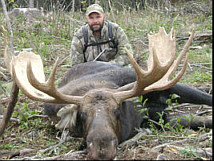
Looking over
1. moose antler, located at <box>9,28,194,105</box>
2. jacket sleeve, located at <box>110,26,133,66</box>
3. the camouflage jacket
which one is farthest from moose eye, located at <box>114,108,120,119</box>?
the camouflage jacket

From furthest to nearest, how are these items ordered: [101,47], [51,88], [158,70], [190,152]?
1. [101,47]
2. [51,88]
3. [158,70]
4. [190,152]

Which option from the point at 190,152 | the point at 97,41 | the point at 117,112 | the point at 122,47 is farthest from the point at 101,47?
the point at 190,152

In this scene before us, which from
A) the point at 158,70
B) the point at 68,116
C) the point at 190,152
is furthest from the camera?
the point at 68,116

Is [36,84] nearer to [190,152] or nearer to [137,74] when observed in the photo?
[137,74]

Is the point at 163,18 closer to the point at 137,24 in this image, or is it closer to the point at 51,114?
the point at 137,24

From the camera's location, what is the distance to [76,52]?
6.74 m

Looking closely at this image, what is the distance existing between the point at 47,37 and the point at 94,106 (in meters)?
7.28

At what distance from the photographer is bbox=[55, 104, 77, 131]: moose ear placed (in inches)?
142

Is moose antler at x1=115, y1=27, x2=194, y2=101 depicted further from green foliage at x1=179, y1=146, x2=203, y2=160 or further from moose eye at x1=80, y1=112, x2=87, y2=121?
green foliage at x1=179, y1=146, x2=203, y2=160

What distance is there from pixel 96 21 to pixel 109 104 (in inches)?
142

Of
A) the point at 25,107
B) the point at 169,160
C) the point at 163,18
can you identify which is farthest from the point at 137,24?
the point at 169,160

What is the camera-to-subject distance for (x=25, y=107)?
5.00m

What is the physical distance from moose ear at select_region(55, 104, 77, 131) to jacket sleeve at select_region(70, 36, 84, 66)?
10.4 ft

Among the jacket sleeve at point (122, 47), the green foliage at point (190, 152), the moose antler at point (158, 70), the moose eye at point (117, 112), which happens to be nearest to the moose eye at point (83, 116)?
the moose eye at point (117, 112)
